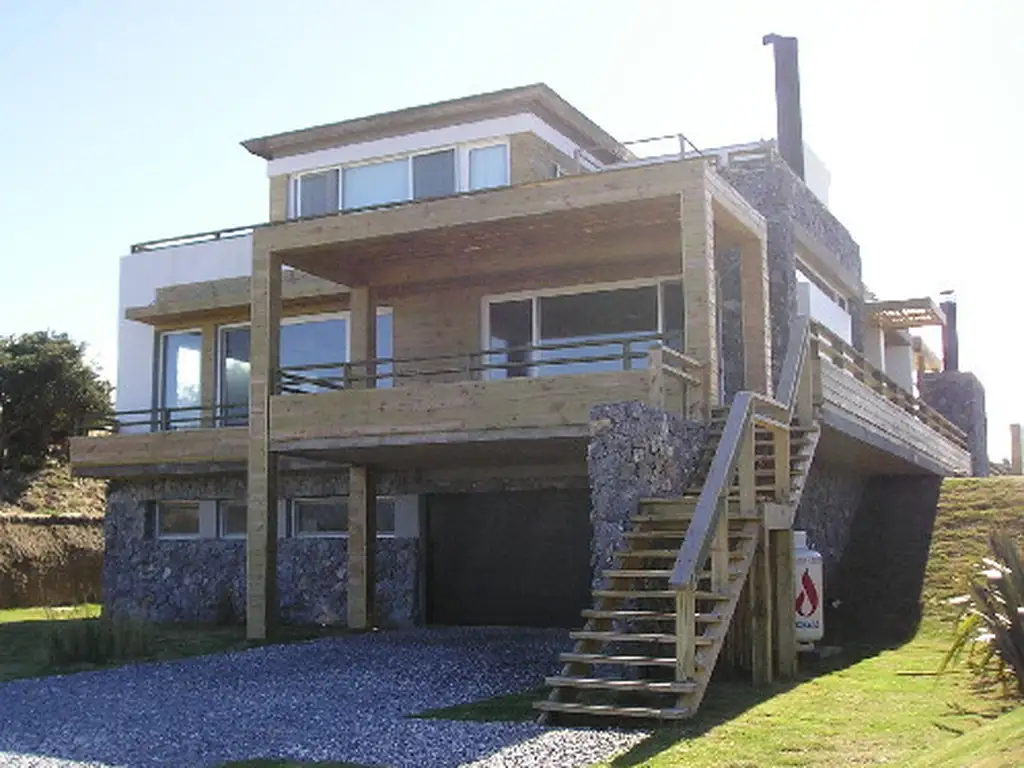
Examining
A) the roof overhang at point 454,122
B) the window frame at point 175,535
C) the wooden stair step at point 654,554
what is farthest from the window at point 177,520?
the wooden stair step at point 654,554

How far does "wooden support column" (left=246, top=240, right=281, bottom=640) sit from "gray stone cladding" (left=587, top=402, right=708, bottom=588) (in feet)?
18.6

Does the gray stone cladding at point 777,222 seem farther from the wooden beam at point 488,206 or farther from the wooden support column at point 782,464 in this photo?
the wooden support column at point 782,464

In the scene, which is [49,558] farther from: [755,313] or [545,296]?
[755,313]

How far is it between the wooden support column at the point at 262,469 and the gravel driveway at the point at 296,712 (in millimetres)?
967

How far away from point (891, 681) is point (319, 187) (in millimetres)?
13535

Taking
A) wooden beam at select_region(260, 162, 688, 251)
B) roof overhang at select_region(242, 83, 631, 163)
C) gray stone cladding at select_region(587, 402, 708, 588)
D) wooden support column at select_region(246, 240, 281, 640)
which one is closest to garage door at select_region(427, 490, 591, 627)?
wooden support column at select_region(246, 240, 281, 640)

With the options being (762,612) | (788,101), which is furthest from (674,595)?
(788,101)

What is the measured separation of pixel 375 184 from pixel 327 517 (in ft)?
18.6

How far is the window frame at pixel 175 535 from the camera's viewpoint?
20859mm

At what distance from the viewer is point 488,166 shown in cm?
1945

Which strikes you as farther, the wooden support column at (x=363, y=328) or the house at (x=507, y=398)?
the wooden support column at (x=363, y=328)

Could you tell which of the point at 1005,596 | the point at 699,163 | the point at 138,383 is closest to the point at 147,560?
the point at 138,383

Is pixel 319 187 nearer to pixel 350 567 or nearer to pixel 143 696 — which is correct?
pixel 350 567

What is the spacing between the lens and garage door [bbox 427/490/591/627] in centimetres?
1755
